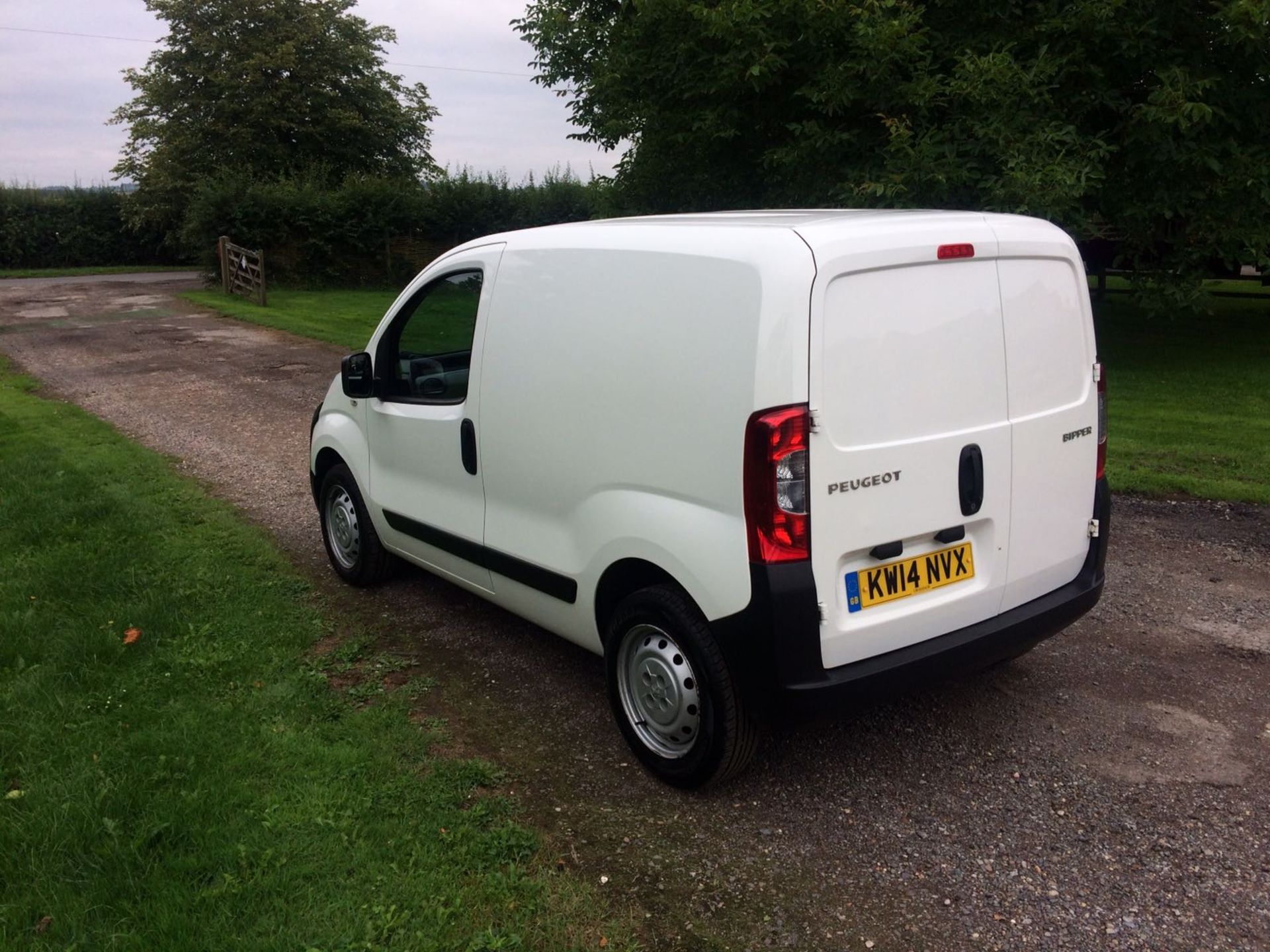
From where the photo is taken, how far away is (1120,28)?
1141 centimetres

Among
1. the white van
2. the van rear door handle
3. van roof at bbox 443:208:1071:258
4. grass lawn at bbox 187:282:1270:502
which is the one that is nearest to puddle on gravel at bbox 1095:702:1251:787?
the white van

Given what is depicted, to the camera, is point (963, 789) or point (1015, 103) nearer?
point (963, 789)

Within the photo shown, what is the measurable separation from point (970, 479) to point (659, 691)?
1307 mm

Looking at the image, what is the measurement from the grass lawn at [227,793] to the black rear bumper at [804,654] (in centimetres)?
85

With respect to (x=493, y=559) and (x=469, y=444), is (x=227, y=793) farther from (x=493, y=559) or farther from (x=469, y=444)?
(x=469, y=444)

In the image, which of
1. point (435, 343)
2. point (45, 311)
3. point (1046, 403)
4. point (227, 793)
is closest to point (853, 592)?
point (1046, 403)

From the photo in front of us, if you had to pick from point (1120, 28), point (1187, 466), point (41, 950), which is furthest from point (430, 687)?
point (1120, 28)

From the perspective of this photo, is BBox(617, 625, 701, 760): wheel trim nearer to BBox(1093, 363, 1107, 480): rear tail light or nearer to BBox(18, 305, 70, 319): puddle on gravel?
BBox(1093, 363, 1107, 480): rear tail light

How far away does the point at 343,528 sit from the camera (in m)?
5.86

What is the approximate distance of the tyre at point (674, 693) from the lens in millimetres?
3434

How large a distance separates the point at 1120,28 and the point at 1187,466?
6.11 meters

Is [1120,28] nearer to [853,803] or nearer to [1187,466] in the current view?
[1187,466]

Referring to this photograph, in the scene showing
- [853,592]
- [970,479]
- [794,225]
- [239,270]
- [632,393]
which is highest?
[239,270]

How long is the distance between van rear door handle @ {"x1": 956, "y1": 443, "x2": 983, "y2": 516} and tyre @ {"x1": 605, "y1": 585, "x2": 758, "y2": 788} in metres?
0.97
